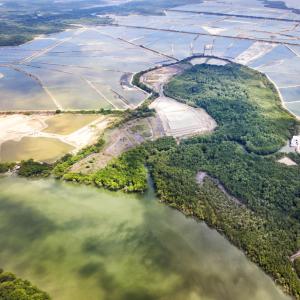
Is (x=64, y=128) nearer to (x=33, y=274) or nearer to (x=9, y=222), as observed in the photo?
(x=9, y=222)

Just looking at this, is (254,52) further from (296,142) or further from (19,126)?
(19,126)

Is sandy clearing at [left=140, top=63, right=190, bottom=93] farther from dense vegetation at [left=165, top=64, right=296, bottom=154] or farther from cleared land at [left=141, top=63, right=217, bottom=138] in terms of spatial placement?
dense vegetation at [left=165, top=64, right=296, bottom=154]

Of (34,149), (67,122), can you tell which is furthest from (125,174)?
(67,122)

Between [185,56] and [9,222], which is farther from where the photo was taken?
[185,56]

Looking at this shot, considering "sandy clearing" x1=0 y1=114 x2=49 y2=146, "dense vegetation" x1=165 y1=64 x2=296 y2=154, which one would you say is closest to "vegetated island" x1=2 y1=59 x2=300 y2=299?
"dense vegetation" x1=165 y1=64 x2=296 y2=154

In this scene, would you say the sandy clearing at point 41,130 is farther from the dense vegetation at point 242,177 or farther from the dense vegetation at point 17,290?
the dense vegetation at point 17,290

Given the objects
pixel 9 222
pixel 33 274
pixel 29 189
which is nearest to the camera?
pixel 33 274

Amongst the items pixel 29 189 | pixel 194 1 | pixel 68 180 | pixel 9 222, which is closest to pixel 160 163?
pixel 68 180
